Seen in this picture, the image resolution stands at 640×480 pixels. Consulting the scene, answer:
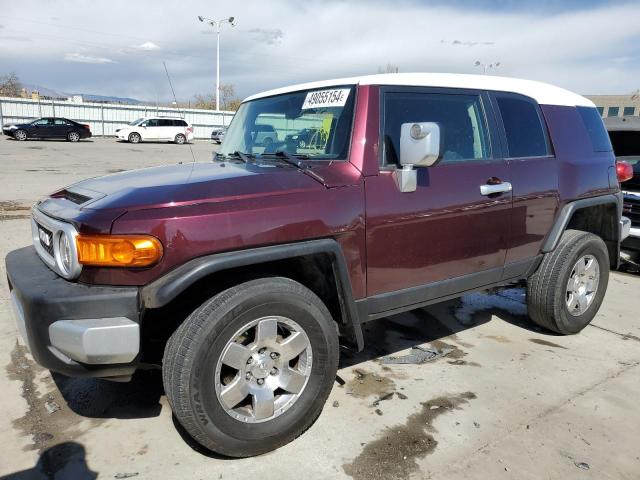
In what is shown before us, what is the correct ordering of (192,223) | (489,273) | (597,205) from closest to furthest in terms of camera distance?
(192,223) → (489,273) → (597,205)

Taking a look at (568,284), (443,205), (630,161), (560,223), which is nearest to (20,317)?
(443,205)

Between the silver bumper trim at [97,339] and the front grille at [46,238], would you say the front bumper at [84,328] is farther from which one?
the front grille at [46,238]

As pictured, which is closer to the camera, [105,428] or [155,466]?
[155,466]

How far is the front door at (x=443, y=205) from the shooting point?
9.23 ft

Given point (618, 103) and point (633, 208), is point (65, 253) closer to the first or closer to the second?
point (633, 208)

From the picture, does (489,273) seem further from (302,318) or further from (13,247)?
(13,247)

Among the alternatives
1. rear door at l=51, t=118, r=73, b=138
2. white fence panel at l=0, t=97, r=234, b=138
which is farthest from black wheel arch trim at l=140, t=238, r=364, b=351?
white fence panel at l=0, t=97, r=234, b=138

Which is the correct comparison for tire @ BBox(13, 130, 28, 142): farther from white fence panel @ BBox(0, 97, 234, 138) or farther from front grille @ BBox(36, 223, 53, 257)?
front grille @ BBox(36, 223, 53, 257)

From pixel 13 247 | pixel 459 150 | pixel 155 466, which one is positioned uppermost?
pixel 459 150

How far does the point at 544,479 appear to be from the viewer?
2.41 meters

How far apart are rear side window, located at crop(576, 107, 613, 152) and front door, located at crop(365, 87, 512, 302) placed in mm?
1236

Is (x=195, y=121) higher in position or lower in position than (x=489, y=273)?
higher

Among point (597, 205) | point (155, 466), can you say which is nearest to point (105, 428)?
point (155, 466)

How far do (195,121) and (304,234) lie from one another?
3817 cm
